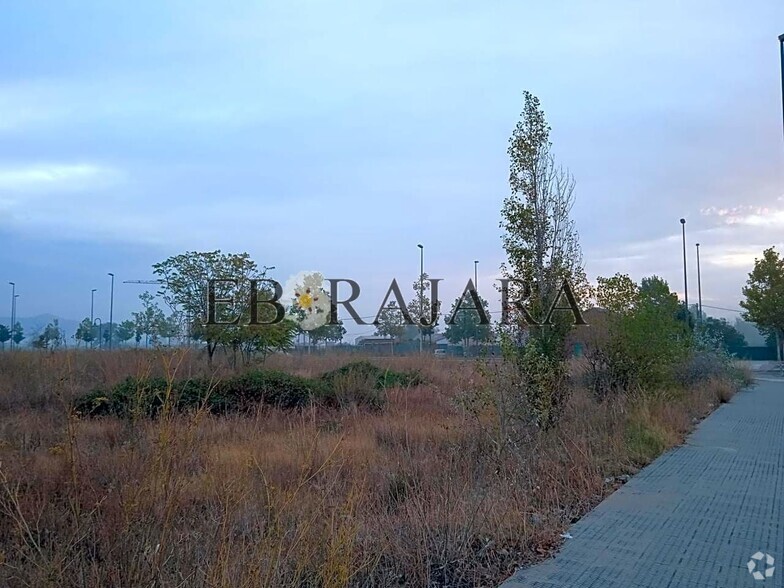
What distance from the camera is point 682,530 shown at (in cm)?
573

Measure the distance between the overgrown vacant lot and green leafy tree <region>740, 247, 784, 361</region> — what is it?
96.3 ft

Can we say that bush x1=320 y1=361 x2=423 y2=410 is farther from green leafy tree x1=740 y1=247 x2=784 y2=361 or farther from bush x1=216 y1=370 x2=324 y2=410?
green leafy tree x1=740 y1=247 x2=784 y2=361

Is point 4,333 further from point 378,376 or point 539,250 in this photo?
point 539,250

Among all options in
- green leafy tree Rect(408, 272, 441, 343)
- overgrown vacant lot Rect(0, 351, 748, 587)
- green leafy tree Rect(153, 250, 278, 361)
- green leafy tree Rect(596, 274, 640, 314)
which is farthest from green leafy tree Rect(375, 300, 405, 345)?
overgrown vacant lot Rect(0, 351, 748, 587)

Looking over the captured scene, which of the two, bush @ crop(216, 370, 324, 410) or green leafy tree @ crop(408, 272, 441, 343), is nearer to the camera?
bush @ crop(216, 370, 324, 410)

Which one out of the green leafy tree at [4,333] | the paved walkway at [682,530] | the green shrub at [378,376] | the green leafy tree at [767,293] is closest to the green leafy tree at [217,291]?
the green shrub at [378,376]

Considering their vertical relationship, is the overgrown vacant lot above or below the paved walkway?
above

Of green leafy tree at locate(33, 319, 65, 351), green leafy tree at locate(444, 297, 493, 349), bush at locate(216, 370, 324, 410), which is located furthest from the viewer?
bush at locate(216, 370, 324, 410)

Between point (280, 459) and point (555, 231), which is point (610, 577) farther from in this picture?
point (555, 231)

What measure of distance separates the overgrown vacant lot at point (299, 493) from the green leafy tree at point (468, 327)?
596mm

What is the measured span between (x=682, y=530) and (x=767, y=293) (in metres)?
35.9

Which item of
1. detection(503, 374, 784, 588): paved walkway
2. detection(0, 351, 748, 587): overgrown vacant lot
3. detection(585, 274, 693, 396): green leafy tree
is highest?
detection(585, 274, 693, 396): green leafy tree

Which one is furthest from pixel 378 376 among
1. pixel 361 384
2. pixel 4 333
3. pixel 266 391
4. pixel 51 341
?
pixel 4 333

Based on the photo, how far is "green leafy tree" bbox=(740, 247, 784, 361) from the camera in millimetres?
36375
